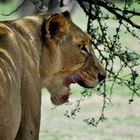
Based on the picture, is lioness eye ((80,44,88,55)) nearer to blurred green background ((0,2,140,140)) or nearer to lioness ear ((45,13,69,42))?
lioness ear ((45,13,69,42))

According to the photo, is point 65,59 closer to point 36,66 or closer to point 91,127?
point 36,66

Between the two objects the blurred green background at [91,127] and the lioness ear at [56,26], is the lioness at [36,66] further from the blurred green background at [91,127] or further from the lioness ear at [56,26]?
the blurred green background at [91,127]

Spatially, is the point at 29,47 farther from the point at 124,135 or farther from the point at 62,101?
the point at 124,135

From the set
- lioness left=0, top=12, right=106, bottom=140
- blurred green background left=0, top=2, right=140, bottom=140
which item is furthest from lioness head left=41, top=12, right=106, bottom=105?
blurred green background left=0, top=2, right=140, bottom=140

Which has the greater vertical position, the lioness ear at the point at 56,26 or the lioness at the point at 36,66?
the lioness ear at the point at 56,26

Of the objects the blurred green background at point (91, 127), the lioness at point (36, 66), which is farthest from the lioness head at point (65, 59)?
the blurred green background at point (91, 127)

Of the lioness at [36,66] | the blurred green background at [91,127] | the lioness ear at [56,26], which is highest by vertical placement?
the lioness ear at [56,26]

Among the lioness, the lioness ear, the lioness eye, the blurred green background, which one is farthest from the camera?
the blurred green background

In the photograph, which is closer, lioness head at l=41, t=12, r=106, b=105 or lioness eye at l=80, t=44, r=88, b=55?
lioness head at l=41, t=12, r=106, b=105

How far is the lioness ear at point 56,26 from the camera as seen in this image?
3.32 m

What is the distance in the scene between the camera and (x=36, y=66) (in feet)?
10.4

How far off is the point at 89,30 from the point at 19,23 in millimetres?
1471

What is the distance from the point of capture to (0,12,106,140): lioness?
2852mm

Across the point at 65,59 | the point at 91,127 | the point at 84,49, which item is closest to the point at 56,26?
the point at 65,59
